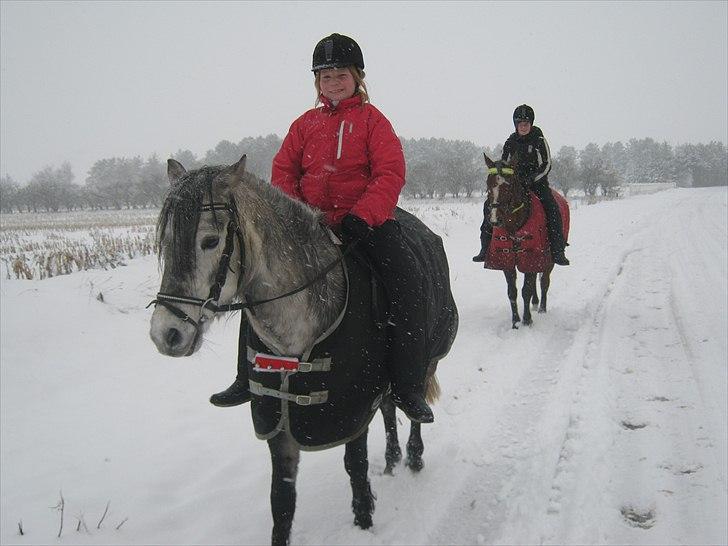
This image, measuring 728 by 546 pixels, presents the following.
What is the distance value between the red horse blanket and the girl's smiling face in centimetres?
490

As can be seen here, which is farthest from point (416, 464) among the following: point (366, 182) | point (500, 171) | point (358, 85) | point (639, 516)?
point (500, 171)

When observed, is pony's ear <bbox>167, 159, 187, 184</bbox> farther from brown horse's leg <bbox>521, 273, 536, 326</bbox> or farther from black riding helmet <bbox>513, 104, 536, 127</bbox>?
black riding helmet <bbox>513, 104, 536, 127</bbox>

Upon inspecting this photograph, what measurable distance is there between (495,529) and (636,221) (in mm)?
20160

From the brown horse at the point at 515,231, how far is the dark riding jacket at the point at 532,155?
268mm

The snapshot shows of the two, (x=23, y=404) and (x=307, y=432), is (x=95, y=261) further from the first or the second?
(x=307, y=432)

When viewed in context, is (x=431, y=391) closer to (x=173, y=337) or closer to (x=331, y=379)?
(x=331, y=379)

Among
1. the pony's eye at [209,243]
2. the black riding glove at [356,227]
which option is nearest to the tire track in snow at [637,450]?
the black riding glove at [356,227]

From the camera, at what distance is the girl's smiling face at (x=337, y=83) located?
2.71 m

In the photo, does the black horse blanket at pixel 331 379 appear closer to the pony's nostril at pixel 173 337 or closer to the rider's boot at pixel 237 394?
the rider's boot at pixel 237 394

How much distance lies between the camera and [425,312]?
2887 mm

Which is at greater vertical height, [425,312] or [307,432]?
[425,312]

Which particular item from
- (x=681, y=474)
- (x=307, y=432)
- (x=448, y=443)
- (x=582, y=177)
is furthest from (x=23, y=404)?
(x=582, y=177)

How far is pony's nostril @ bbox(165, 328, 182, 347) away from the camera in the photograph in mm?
1831

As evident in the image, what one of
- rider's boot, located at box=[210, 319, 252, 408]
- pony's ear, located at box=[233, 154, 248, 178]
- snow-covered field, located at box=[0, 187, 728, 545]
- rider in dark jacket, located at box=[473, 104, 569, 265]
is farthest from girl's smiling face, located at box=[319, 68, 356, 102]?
rider in dark jacket, located at box=[473, 104, 569, 265]
